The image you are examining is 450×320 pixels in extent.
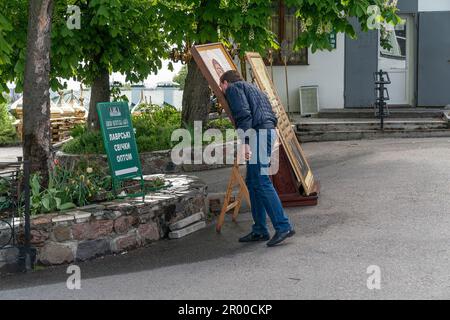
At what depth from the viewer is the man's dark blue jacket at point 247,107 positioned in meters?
7.51

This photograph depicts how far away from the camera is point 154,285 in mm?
6414

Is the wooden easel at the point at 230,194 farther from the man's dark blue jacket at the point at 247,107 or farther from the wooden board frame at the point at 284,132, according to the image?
the wooden board frame at the point at 284,132

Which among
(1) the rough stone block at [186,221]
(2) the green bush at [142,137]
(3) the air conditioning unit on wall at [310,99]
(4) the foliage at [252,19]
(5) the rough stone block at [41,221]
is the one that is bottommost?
(1) the rough stone block at [186,221]

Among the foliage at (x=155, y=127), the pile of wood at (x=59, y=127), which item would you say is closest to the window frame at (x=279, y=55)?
the foliage at (x=155, y=127)

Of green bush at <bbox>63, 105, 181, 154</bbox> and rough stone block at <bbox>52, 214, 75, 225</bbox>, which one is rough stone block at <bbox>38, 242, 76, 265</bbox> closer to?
rough stone block at <bbox>52, 214, 75, 225</bbox>

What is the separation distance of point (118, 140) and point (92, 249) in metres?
1.54

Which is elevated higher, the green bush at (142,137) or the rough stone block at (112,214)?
the green bush at (142,137)

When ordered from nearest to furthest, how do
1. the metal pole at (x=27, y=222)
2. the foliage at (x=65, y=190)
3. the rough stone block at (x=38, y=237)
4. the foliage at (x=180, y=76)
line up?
the metal pole at (x=27, y=222)
the rough stone block at (x=38, y=237)
the foliage at (x=65, y=190)
the foliage at (x=180, y=76)

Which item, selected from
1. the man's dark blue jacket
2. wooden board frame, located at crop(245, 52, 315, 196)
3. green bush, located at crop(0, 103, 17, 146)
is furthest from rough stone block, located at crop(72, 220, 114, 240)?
green bush, located at crop(0, 103, 17, 146)

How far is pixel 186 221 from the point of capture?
8.39m

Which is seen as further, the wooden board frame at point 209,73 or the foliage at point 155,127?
the foliage at point 155,127

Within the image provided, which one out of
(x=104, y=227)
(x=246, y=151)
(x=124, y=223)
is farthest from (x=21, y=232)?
(x=246, y=151)

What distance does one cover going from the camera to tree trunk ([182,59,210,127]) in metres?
14.1
